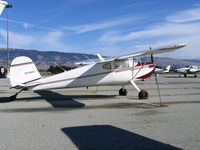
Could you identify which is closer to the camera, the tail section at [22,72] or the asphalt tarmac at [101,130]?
the asphalt tarmac at [101,130]

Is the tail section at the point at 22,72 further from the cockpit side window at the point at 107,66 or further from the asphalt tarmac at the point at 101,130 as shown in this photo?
the cockpit side window at the point at 107,66

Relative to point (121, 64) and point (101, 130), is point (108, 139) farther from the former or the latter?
point (121, 64)

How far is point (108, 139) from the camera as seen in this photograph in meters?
5.47

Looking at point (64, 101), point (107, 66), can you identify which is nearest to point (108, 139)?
point (64, 101)

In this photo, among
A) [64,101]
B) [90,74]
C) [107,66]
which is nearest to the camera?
[64,101]

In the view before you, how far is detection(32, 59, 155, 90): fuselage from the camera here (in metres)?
11.9

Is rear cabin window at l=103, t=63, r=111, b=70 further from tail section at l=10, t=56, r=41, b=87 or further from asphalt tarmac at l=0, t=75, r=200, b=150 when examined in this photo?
asphalt tarmac at l=0, t=75, r=200, b=150

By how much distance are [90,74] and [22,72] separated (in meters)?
3.27

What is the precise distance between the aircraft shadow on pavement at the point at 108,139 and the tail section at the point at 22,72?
5.51 m

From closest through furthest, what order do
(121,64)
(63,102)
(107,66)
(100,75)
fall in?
1. (63,102)
2. (100,75)
3. (107,66)
4. (121,64)

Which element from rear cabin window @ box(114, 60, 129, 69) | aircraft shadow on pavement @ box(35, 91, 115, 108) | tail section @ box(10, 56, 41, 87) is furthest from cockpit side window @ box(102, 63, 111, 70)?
tail section @ box(10, 56, 41, 87)

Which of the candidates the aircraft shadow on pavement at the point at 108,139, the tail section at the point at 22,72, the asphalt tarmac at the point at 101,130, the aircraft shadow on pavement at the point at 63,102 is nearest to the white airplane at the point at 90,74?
the tail section at the point at 22,72

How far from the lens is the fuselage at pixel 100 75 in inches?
469

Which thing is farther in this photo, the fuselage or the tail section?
the fuselage
